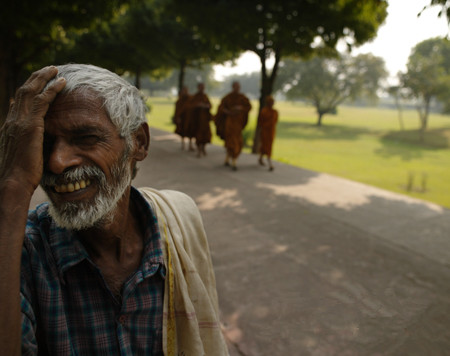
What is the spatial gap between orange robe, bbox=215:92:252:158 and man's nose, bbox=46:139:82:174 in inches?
259

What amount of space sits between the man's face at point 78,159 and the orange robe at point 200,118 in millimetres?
7969

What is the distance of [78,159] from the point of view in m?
1.10

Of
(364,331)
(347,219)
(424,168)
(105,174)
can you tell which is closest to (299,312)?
(364,331)

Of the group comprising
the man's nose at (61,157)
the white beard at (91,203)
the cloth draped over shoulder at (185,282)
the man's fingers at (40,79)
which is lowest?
the cloth draped over shoulder at (185,282)

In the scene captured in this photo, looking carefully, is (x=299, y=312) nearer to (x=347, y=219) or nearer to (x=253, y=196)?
(x=347, y=219)

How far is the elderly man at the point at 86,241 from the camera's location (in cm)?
96

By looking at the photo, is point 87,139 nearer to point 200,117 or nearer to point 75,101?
point 75,101

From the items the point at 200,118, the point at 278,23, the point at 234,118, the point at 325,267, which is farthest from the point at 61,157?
the point at 278,23

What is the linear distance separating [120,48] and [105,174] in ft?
66.1

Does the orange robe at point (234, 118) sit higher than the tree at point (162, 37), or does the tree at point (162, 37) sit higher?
the tree at point (162, 37)

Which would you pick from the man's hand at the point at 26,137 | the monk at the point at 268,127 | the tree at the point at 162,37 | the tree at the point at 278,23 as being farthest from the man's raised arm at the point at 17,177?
the tree at the point at 162,37

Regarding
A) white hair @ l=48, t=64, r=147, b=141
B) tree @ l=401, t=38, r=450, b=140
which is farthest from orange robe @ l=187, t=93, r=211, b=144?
tree @ l=401, t=38, r=450, b=140

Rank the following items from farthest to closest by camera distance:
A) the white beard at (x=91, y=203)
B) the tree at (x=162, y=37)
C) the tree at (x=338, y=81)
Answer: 1. the tree at (x=338, y=81)
2. the tree at (x=162, y=37)
3. the white beard at (x=91, y=203)

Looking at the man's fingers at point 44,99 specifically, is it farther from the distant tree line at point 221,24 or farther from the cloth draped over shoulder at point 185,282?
the distant tree line at point 221,24
